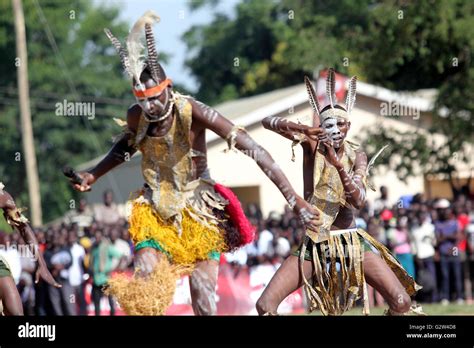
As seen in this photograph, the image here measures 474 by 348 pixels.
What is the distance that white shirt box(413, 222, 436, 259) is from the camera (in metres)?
19.1

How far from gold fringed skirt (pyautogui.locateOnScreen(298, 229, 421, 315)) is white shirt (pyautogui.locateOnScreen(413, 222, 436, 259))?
31.1 ft

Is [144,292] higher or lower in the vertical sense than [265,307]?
higher

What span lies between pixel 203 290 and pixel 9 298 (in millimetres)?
1735

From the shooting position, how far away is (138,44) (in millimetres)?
8969

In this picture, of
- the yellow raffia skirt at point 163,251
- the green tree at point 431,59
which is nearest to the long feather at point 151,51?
the yellow raffia skirt at point 163,251

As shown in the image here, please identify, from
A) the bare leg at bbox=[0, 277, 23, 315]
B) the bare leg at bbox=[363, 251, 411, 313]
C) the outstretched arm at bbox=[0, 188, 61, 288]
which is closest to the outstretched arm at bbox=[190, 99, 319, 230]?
the bare leg at bbox=[363, 251, 411, 313]

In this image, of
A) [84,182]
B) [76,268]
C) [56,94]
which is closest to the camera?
[84,182]

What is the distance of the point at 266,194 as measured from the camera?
2838 centimetres

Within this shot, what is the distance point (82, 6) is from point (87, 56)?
239 cm

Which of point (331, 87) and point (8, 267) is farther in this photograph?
point (8, 267)

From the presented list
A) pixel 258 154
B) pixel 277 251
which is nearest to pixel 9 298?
pixel 258 154

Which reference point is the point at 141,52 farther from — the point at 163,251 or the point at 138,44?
the point at 163,251

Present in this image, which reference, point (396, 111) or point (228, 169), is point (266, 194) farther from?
point (396, 111)

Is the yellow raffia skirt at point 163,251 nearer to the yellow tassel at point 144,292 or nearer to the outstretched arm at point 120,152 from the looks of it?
the yellow tassel at point 144,292
